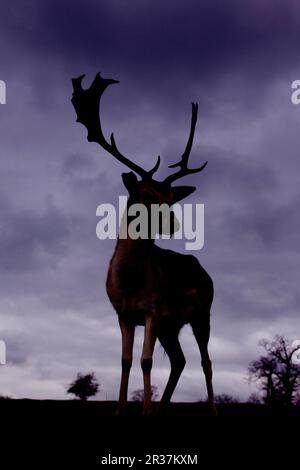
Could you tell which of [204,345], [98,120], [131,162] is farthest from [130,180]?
[204,345]

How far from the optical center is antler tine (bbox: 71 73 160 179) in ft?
35.8

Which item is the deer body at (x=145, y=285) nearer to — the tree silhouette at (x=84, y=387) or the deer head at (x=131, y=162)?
the deer head at (x=131, y=162)

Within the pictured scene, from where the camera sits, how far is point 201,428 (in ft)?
28.1

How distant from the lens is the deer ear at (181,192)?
10375 millimetres

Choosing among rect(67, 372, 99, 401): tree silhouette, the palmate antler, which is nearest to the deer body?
the palmate antler

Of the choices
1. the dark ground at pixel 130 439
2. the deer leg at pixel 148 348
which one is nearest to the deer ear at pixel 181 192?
the deer leg at pixel 148 348

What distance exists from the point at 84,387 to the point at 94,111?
86.4 ft

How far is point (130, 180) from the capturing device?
9.87m

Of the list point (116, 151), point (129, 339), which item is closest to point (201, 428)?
point (129, 339)

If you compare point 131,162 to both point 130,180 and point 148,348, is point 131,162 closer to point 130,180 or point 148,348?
point 130,180

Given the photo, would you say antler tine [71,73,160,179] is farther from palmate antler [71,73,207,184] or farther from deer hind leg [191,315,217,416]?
deer hind leg [191,315,217,416]

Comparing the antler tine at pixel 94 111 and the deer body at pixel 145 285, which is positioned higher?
the antler tine at pixel 94 111
